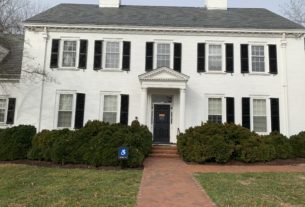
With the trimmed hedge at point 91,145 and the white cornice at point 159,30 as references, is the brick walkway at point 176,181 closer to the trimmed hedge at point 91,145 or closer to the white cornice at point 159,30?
the trimmed hedge at point 91,145

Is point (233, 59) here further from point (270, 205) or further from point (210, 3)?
point (270, 205)

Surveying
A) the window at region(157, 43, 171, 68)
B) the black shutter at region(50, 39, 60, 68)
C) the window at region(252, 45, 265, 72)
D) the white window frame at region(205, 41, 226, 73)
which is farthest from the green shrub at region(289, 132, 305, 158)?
the black shutter at region(50, 39, 60, 68)

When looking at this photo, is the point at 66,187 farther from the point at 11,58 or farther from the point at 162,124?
the point at 11,58

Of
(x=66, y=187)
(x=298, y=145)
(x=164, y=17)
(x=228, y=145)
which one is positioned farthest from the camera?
(x=164, y=17)

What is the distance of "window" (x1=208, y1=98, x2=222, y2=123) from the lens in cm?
1692

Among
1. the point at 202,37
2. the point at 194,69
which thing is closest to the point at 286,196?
the point at 194,69

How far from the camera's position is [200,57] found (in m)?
17.2

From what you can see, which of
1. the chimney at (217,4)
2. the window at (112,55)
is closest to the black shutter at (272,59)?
the chimney at (217,4)

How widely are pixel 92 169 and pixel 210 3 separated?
14371 mm

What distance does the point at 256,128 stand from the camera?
659 inches

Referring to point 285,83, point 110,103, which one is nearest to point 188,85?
point 110,103

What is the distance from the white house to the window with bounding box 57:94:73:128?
54 millimetres

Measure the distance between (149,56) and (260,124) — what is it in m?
7.04

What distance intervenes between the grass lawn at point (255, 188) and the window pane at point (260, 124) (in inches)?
232
